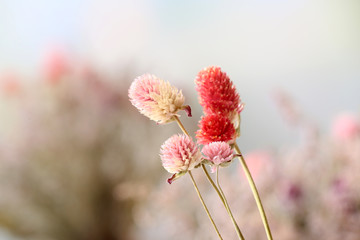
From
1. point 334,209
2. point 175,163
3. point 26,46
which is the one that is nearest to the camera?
point 175,163

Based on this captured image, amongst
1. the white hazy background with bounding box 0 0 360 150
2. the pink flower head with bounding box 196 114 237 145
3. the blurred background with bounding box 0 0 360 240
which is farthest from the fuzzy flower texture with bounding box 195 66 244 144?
the white hazy background with bounding box 0 0 360 150

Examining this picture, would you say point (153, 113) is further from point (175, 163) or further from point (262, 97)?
point (262, 97)

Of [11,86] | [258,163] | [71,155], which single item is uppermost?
[11,86]

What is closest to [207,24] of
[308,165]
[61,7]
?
[61,7]

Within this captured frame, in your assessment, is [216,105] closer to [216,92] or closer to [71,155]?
[216,92]

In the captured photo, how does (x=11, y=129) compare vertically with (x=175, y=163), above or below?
above

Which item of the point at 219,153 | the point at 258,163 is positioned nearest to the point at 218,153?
the point at 219,153

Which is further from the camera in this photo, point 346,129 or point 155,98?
point 346,129
